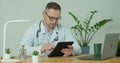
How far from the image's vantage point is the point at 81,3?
4770mm

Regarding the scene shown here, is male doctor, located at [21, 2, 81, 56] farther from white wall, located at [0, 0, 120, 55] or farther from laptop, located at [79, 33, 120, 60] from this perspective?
white wall, located at [0, 0, 120, 55]

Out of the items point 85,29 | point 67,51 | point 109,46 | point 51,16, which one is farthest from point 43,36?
point 85,29

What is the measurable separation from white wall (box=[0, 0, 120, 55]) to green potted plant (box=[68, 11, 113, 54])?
13cm

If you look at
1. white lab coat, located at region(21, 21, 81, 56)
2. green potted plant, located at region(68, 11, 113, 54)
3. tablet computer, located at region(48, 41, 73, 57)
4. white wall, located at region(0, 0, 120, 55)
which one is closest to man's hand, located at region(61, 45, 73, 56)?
tablet computer, located at region(48, 41, 73, 57)

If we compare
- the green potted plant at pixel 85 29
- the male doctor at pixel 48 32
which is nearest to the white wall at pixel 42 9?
the green potted plant at pixel 85 29

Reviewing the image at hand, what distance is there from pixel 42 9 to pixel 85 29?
0.88 meters

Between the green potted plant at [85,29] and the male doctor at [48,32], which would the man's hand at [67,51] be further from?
the green potted plant at [85,29]

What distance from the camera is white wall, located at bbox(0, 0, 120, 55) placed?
184 inches

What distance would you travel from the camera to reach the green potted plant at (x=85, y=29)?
14.7 feet

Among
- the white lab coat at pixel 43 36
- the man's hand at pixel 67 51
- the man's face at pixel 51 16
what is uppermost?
the man's face at pixel 51 16

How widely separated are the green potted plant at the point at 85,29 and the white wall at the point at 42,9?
0.13m

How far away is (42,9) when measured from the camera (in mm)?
4715

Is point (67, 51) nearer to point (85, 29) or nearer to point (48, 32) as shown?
point (48, 32)

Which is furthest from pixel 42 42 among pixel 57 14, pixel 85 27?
pixel 85 27
